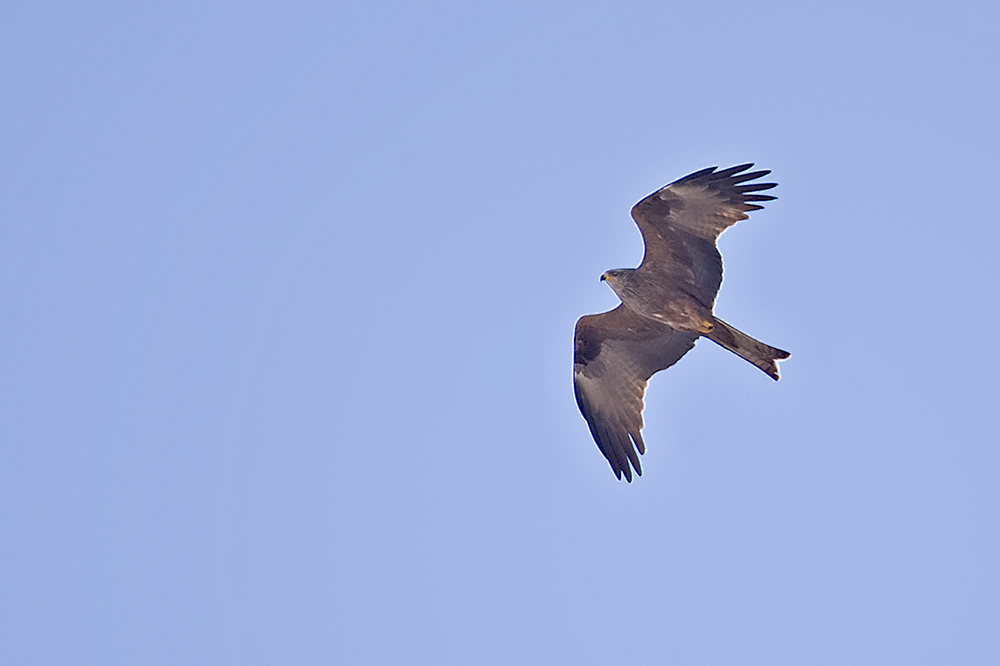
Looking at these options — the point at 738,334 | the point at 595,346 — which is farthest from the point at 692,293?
the point at 595,346

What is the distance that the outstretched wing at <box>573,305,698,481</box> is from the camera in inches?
577

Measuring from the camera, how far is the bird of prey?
13547 mm

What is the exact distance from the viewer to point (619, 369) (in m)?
15.0

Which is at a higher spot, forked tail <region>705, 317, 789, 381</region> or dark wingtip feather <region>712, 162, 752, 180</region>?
dark wingtip feather <region>712, 162, 752, 180</region>

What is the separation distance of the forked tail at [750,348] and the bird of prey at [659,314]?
0.01 m

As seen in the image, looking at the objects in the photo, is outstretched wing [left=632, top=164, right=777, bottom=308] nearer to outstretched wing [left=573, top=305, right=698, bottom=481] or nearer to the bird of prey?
the bird of prey

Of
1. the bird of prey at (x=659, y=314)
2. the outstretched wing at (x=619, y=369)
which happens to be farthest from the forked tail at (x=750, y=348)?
the outstretched wing at (x=619, y=369)

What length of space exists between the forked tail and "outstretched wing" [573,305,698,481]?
0.66m

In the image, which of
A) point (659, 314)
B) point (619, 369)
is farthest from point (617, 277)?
point (619, 369)

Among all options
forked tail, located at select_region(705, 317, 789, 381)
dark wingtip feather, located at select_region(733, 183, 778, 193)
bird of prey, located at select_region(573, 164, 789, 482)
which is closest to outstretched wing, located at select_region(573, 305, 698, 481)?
bird of prey, located at select_region(573, 164, 789, 482)

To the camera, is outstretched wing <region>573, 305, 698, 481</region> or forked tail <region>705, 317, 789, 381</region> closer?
forked tail <region>705, 317, 789, 381</region>

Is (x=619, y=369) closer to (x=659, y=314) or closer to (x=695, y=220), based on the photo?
(x=659, y=314)

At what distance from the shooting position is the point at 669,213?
13.6 m

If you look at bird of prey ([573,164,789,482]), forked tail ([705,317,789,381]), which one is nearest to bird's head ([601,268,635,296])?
bird of prey ([573,164,789,482])
